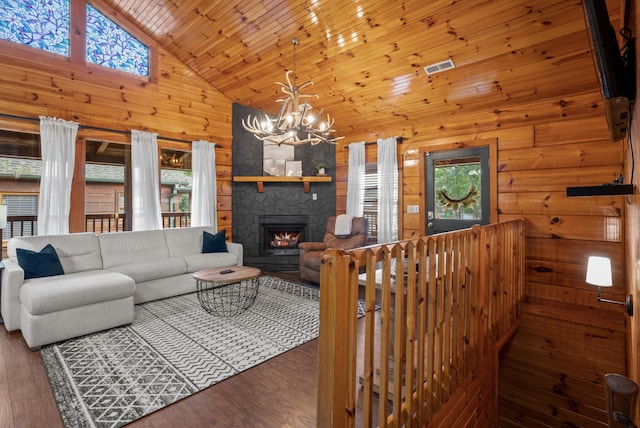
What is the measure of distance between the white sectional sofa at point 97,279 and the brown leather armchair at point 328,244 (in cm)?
102

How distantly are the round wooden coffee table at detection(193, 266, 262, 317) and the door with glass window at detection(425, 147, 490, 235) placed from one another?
2.75 metres

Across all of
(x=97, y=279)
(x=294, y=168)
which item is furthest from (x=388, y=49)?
(x=97, y=279)

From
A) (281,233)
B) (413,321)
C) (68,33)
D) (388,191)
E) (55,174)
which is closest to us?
(413,321)

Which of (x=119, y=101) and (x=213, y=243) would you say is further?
(x=213, y=243)

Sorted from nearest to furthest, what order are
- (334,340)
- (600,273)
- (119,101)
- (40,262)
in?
(334,340) → (600,273) → (40,262) → (119,101)

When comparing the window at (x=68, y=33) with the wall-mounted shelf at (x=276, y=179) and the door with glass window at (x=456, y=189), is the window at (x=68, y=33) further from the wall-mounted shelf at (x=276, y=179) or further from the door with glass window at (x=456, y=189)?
the door with glass window at (x=456, y=189)

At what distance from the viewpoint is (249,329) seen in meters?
3.11

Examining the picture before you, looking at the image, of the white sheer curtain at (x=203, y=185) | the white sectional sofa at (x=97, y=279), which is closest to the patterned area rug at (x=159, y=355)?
the white sectional sofa at (x=97, y=279)

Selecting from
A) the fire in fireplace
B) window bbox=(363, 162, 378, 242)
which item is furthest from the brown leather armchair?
the fire in fireplace

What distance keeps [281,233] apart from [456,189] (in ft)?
10.6

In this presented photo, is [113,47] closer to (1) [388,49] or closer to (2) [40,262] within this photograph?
(2) [40,262]

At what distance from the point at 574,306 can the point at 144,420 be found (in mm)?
4188

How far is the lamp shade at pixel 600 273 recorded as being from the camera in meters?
2.71

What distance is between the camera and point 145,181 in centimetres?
475
